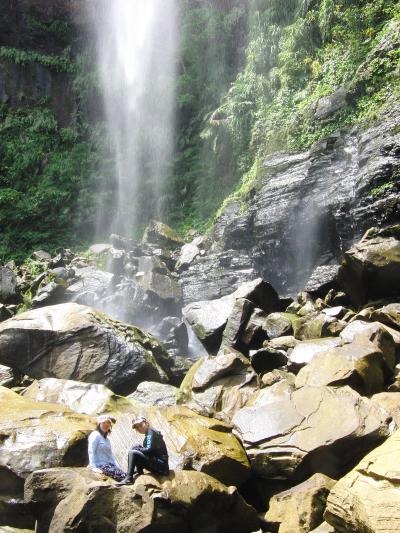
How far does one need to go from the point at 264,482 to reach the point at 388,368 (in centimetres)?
335

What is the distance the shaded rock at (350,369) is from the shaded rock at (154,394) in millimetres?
2862

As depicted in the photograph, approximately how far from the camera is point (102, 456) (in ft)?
21.5

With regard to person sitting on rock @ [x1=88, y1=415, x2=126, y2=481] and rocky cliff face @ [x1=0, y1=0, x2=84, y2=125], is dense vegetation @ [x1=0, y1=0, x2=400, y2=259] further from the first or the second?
person sitting on rock @ [x1=88, y1=415, x2=126, y2=481]

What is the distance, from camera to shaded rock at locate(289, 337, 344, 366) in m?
9.59

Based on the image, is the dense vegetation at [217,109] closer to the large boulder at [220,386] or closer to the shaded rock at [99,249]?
the shaded rock at [99,249]

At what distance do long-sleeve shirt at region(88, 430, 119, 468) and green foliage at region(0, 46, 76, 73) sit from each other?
3074 centimetres

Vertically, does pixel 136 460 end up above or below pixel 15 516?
above

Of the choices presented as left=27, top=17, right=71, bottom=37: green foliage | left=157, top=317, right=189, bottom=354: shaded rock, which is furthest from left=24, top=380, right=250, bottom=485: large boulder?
left=27, top=17, right=71, bottom=37: green foliage

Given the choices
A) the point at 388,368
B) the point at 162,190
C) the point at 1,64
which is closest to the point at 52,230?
the point at 162,190

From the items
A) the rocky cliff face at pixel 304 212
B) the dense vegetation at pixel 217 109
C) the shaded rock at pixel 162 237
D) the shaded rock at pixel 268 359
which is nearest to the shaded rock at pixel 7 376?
the shaded rock at pixel 268 359

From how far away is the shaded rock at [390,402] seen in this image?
7.28 m

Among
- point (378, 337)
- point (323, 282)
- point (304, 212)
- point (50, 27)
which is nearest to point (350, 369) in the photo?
point (378, 337)

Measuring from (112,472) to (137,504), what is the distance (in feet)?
2.85

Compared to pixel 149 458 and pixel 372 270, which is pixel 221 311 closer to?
pixel 372 270
